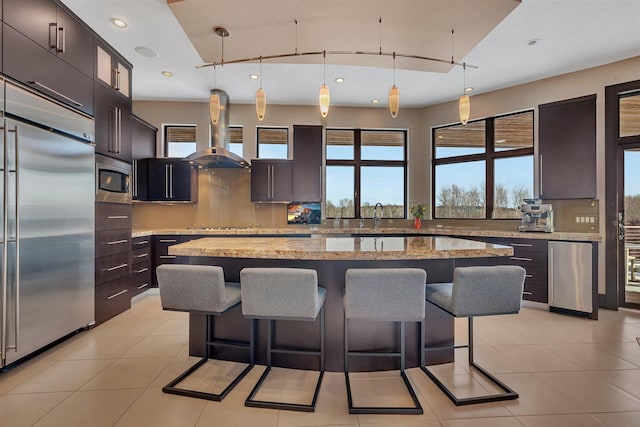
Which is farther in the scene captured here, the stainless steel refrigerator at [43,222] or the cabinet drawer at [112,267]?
the cabinet drawer at [112,267]

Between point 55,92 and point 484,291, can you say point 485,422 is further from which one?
point 55,92

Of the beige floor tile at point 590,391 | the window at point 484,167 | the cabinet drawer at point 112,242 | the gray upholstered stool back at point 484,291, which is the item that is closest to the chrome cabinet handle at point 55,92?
the cabinet drawer at point 112,242

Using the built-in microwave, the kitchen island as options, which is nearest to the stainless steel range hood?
the built-in microwave

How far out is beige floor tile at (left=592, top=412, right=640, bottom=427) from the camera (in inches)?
67.2

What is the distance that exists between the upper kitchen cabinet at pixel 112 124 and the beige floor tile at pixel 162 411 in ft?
8.27

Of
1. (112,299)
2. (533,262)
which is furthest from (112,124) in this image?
(533,262)

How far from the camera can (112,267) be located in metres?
3.37

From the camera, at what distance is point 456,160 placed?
5.21 m

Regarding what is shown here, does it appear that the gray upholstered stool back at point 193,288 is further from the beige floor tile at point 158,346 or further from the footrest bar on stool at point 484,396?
the footrest bar on stool at point 484,396

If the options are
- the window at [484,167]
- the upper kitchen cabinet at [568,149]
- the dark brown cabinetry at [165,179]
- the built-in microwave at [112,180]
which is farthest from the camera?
the dark brown cabinetry at [165,179]

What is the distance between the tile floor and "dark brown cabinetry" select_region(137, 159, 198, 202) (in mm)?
2252

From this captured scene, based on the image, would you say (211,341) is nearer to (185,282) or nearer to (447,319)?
(185,282)

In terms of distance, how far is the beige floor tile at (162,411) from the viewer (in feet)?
5.58

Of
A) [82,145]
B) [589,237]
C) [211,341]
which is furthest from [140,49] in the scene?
[589,237]
